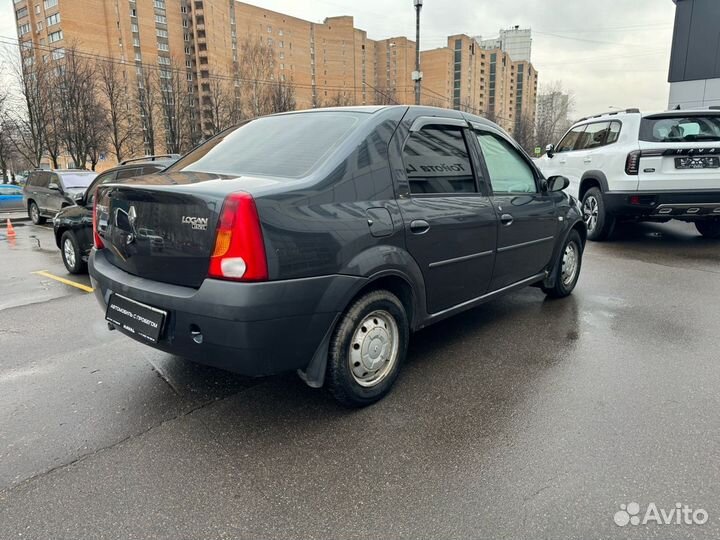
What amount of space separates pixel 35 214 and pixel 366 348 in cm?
1562

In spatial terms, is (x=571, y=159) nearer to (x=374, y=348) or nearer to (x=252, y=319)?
(x=374, y=348)

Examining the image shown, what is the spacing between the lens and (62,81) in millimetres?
33969

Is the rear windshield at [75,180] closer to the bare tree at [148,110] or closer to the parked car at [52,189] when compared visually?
the parked car at [52,189]

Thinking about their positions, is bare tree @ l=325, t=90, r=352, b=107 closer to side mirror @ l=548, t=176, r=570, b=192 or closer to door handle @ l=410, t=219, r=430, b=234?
side mirror @ l=548, t=176, r=570, b=192

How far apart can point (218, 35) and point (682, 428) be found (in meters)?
85.7

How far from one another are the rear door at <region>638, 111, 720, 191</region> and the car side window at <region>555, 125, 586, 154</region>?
1.81m

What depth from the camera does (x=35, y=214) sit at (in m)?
14.9

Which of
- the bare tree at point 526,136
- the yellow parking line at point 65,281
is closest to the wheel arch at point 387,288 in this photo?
the yellow parking line at point 65,281

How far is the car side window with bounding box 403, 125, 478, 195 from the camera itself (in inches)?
124

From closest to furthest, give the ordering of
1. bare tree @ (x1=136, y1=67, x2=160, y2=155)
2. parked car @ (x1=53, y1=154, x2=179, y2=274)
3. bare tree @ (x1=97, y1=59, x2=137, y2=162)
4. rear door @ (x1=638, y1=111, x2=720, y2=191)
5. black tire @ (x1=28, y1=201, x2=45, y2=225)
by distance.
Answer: parked car @ (x1=53, y1=154, x2=179, y2=274) < rear door @ (x1=638, y1=111, x2=720, y2=191) < black tire @ (x1=28, y1=201, x2=45, y2=225) < bare tree @ (x1=97, y1=59, x2=137, y2=162) < bare tree @ (x1=136, y1=67, x2=160, y2=155)

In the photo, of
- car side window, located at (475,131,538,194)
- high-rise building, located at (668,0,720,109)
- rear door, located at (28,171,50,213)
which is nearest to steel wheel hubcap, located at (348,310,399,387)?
car side window, located at (475,131,538,194)

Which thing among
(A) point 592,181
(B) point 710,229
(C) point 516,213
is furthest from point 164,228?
(B) point 710,229

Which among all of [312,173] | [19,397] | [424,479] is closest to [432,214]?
[312,173]

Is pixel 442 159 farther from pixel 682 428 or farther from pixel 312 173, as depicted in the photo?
pixel 682 428
